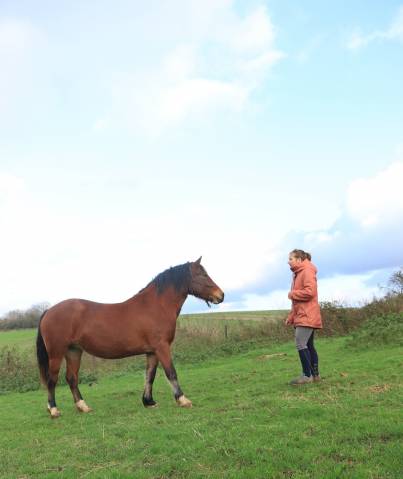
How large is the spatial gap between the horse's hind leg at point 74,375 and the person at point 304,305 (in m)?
3.80

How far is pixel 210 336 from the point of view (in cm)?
2269

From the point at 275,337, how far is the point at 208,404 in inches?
549

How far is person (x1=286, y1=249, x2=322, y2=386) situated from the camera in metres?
8.35

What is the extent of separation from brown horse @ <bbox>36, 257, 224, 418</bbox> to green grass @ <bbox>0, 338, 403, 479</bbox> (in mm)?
848

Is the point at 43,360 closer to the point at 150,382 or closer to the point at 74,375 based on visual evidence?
the point at 74,375

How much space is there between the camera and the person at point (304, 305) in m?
8.35

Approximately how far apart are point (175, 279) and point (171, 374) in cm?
163

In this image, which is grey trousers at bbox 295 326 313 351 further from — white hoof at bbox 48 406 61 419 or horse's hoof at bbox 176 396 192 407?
white hoof at bbox 48 406 61 419

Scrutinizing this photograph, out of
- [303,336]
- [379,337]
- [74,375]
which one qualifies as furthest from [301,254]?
[379,337]

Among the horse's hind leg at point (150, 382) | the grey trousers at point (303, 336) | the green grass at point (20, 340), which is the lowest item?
the horse's hind leg at point (150, 382)

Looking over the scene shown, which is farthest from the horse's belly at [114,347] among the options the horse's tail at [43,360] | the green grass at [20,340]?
the green grass at [20,340]

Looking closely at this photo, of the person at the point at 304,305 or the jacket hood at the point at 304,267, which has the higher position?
the jacket hood at the point at 304,267

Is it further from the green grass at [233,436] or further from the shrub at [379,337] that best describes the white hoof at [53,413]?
the shrub at [379,337]

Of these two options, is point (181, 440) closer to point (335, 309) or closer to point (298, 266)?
point (298, 266)
